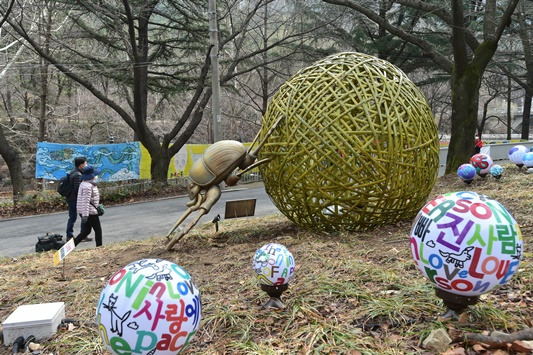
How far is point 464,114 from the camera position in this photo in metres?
10.3

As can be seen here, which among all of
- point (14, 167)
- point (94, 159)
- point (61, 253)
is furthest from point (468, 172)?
point (14, 167)

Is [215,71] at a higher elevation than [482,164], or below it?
higher

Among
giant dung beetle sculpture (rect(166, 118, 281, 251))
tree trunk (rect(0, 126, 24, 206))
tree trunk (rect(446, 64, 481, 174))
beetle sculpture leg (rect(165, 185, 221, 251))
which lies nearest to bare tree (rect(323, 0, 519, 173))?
tree trunk (rect(446, 64, 481, 174))

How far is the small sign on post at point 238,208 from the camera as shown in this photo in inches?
236

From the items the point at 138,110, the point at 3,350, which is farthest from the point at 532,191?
the point at 138,110

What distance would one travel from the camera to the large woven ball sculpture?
4.80 metres

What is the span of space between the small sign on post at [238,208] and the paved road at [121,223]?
2677mm

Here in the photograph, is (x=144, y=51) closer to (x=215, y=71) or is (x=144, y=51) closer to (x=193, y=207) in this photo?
(x=215, y=71)

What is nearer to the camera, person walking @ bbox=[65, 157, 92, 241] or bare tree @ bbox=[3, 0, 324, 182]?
person walking @ bbox=[65, 157, 92, 241]

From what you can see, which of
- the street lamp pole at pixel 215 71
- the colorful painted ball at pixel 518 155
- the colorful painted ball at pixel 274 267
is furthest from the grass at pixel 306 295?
the street lamp pole at pixel 215 71

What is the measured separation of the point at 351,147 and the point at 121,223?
719 centimetres

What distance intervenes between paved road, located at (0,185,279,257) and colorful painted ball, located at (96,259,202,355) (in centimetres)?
632

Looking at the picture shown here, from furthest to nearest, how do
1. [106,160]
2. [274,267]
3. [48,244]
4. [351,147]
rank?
[106,160] → [48,244] → [351,147] → [274,267]

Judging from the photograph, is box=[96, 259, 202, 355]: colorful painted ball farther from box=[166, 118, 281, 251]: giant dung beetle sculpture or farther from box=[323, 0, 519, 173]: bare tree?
box=[323, 0, 519, 173]: bare tree
